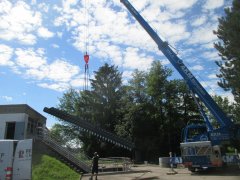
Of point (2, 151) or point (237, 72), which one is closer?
point (2, 151)

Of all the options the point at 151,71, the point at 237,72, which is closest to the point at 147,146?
the point at 151,71

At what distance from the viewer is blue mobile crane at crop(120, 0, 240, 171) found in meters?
23.6

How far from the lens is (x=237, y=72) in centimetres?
2645

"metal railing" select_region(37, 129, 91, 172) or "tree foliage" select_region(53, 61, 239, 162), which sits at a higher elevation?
"tree foliage" select_region(53, 61, 239, 162)

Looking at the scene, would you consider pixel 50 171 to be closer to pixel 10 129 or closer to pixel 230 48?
pixel 10 129

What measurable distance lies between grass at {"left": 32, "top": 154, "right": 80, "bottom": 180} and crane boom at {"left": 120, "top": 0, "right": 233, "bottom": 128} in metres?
12.0

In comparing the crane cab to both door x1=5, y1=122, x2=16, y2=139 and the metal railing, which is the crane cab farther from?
door x1=5, y1=122, x2=16, y2=139

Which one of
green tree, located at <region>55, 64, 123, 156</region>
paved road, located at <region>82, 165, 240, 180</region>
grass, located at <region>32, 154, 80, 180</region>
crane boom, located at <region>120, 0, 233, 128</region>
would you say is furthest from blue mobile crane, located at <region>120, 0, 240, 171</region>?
green tree, located at <region>55, 64, 123, 156</region>

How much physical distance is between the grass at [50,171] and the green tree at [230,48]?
1587 centimetres

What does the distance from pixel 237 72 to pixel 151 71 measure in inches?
1276

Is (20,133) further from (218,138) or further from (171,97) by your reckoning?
(171,97)

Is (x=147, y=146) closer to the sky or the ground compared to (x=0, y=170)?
closer to the sky

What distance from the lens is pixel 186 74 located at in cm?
2653

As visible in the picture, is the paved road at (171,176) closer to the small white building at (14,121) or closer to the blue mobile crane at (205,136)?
the blue mobile crane at (205,136)
